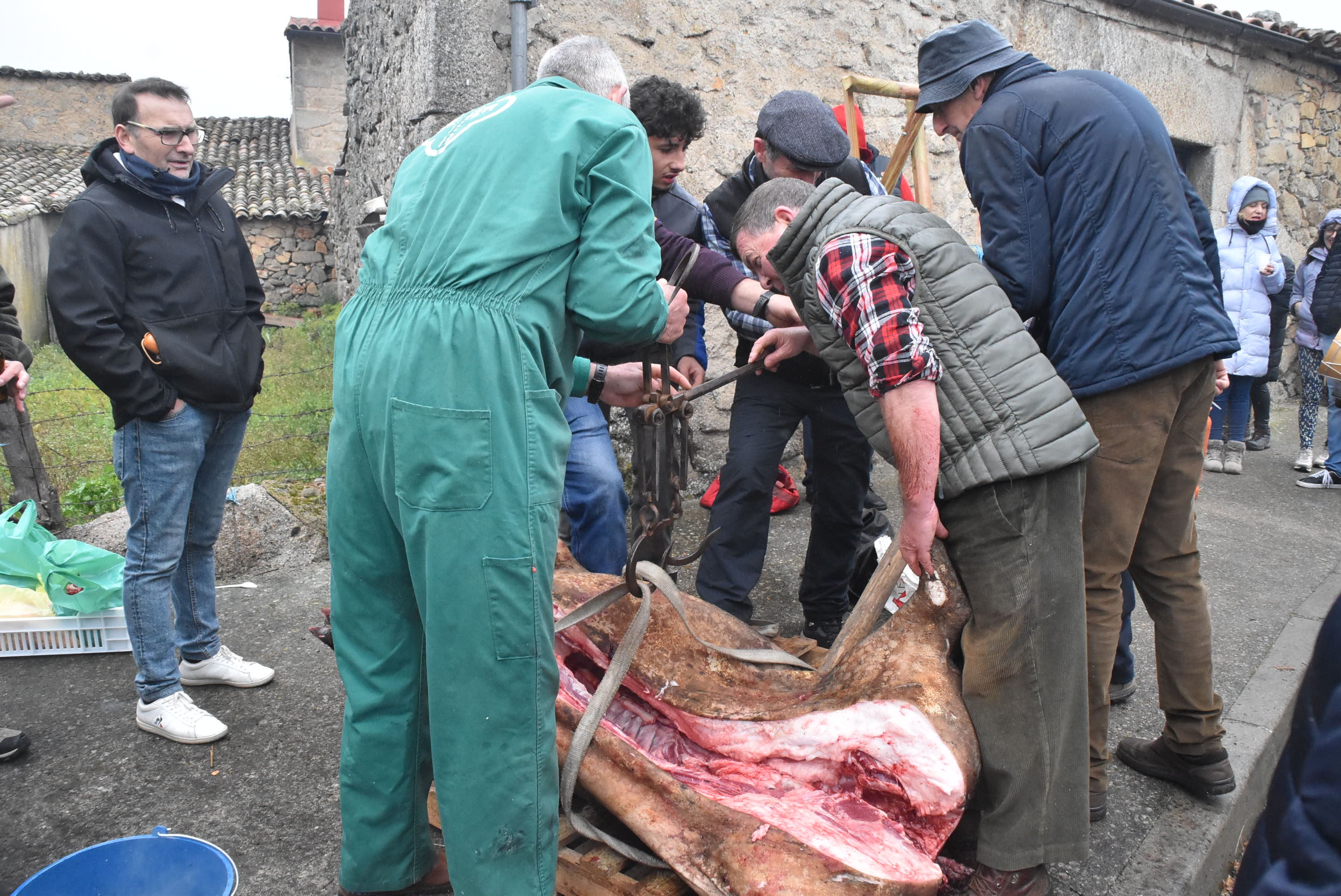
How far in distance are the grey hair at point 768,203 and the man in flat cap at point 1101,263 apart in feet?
1.50

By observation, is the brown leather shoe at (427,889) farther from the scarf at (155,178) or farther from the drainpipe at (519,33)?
the drainpipe at (519,33)

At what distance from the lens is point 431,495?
1.86 meters

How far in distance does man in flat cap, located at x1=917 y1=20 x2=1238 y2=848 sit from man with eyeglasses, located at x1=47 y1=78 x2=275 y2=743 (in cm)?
Result: 241

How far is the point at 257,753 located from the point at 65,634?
127cm

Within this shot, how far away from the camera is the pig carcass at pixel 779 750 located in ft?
6.62

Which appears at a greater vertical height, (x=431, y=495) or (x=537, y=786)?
(x=431, y=495)

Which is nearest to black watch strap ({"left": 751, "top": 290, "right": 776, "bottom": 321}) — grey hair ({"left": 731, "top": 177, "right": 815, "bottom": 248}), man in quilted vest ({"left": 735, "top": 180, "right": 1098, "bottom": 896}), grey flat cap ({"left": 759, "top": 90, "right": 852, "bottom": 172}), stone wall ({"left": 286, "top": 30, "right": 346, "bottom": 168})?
grey hair ({"left": 731, "top": 177, "right": 815, "bottom": 248})

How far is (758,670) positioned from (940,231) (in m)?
1.26

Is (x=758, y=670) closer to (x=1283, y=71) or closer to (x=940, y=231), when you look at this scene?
(x=940, y=231)

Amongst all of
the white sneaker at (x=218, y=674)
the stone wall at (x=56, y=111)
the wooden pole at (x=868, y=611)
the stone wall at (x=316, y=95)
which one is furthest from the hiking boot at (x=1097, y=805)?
the stone wall at (x=56, y=111)

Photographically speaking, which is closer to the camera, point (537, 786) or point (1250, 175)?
point (537, 786)

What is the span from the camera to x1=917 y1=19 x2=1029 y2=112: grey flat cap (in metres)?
2.63

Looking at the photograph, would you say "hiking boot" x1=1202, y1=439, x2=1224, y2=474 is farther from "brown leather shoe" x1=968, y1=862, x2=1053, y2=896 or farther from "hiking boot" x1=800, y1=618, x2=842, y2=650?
"brown leather shoe" x1=968, y1=862, x2=1053, y2=896

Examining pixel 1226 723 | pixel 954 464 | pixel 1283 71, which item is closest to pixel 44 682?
pixel 954 464
